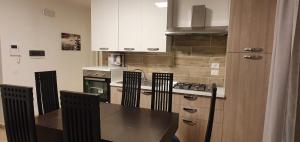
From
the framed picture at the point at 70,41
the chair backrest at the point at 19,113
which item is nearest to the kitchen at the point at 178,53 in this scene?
the framed picture at the point at 70,41

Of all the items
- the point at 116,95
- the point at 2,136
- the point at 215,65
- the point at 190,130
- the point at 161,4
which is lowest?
the point at 2,136

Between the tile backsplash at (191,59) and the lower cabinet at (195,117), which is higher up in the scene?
the tile backsplash at (191,59)

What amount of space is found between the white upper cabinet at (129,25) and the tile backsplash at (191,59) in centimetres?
34

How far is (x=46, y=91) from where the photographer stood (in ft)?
6.87

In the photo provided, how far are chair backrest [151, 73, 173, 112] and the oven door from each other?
3.02 feet

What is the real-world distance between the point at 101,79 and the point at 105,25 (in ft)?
2.80

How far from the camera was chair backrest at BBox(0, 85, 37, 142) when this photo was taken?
136cm

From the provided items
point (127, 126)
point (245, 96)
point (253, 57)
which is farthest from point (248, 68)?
point (127, 126)

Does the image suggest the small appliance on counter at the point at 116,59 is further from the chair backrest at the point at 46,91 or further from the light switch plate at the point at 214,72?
the light switch plate at the point at 214,72

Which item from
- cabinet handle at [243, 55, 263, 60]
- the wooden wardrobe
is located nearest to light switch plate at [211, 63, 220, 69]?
the wooden wardrobe

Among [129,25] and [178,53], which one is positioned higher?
[129,25]

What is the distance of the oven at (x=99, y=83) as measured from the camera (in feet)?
9.73

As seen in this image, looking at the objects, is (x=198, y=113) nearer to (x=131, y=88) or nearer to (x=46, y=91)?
(x=131, y=88)

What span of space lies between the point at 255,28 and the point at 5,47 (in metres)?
3.58
